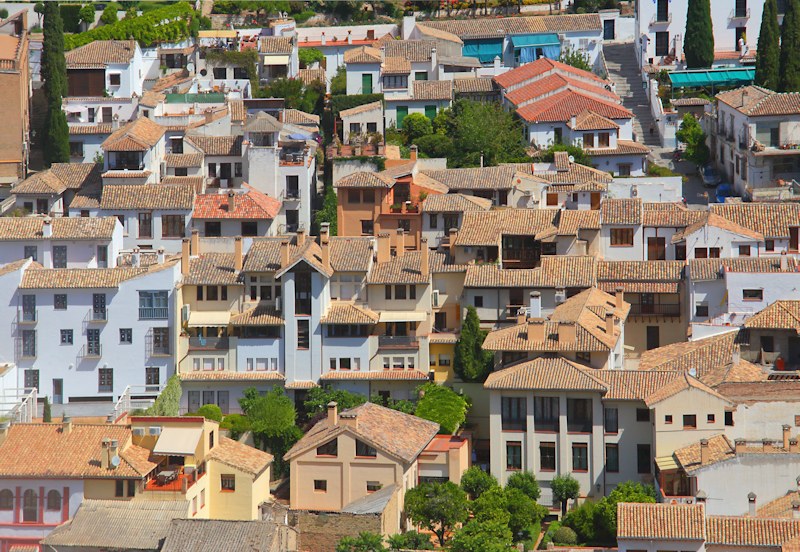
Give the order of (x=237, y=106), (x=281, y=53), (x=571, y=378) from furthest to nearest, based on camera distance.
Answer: (x=281, y=53) → (x=237, y=106) → (x=571, y=378)

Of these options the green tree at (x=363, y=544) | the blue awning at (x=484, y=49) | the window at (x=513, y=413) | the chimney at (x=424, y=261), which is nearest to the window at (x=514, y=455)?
the window at (x=513, y=413)

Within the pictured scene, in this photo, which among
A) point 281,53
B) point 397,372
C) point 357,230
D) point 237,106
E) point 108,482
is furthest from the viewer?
point 281,53

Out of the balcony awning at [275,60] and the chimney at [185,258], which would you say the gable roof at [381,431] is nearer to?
the chimney at [185,258]

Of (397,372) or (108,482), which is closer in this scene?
(108,482)

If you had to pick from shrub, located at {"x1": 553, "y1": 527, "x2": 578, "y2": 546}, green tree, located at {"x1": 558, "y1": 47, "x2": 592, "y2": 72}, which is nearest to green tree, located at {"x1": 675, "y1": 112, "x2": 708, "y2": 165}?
green tree, located at {"x1": 558, "y1": 47, "x2": 592, "y2": 72}

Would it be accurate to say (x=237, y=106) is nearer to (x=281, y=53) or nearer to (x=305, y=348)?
(x=281, y=53)

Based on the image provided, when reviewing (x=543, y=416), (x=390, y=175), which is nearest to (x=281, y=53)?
(x=390, y=175)

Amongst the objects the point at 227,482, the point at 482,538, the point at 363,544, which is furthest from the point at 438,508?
the point at 227,482
